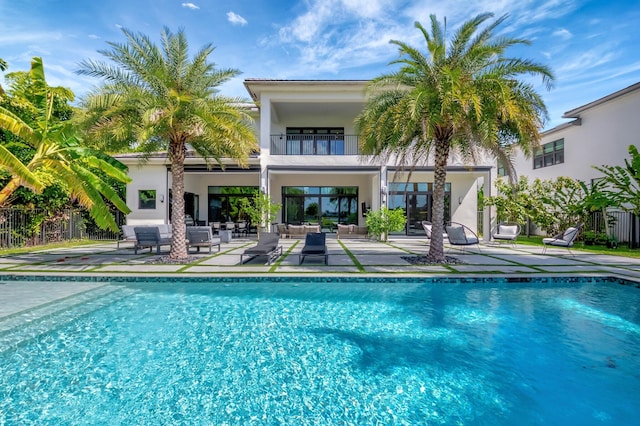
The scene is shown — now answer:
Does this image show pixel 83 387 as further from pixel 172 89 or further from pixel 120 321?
pixel 172 89

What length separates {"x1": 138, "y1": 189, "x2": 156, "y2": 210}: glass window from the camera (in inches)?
764

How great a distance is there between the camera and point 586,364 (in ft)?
15.0

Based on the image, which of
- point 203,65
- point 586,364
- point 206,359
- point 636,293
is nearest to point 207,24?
point 203,65

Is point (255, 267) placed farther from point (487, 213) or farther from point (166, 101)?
point (487, 213)

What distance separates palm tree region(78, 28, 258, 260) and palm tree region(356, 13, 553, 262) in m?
5.14

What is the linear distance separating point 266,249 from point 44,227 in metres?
13.2

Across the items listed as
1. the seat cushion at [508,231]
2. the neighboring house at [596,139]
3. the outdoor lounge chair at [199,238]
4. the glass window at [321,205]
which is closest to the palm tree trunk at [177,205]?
the outdoor lounge chair at [199,238]

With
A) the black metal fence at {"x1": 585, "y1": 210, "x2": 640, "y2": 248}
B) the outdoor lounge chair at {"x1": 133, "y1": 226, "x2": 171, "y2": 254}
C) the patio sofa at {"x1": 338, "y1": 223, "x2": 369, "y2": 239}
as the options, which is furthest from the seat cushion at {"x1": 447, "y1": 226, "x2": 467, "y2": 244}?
the outdoor lounge chair at {"x1": 133, "y1": 226, "x2": 171, "y2": 254}

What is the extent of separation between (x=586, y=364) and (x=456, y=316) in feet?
7.15

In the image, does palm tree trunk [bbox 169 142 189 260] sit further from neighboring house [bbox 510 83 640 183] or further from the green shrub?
neighboring house [bbox 510 83 640 183]

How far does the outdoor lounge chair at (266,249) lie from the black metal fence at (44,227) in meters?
9.16

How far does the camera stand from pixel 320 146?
19094 millimetres

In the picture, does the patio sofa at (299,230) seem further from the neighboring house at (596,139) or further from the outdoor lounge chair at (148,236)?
the neighboring house at (596,139)

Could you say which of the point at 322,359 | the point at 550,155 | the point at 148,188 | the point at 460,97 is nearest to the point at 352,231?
the point at 460,97
